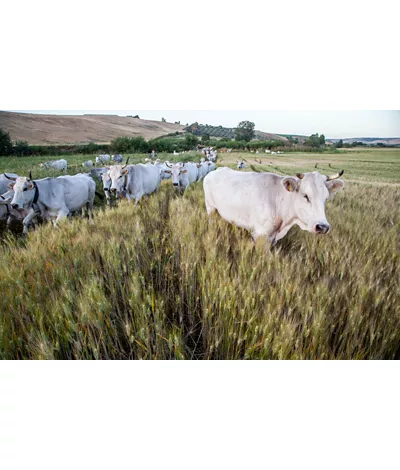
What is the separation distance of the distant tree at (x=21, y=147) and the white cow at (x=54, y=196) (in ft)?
0.92

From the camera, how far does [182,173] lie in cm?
588

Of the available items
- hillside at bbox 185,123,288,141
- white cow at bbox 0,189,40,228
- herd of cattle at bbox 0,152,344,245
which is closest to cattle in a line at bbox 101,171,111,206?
herd of cattle at bbox 0,152,344,245

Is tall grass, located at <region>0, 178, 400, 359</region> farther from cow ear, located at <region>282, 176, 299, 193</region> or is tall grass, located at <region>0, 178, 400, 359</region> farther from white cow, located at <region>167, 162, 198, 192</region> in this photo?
white cow, located at <region>167, 162, 198, 192</region>

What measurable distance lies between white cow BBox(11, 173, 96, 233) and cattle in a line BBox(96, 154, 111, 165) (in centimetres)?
62

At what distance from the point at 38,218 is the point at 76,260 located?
1895 millimetres

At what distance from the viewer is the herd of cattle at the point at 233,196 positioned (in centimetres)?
166

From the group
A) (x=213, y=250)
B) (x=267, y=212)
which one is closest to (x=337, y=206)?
(x=267, y=212)

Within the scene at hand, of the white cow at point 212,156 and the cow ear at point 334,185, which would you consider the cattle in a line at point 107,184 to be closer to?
the white cow at point 212,156

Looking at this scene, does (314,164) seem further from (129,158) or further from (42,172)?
(42,172)

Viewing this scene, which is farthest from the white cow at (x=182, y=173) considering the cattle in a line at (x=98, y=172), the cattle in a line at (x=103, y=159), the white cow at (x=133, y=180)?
the cattle in a line at (x=103, y=159)

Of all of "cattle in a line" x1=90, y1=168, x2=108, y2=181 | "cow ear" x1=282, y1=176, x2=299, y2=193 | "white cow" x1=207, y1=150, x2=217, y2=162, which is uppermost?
"white cow" x1=207, y1=150, x2=217, y2=162

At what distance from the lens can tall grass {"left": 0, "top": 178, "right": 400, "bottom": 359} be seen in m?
1.16
